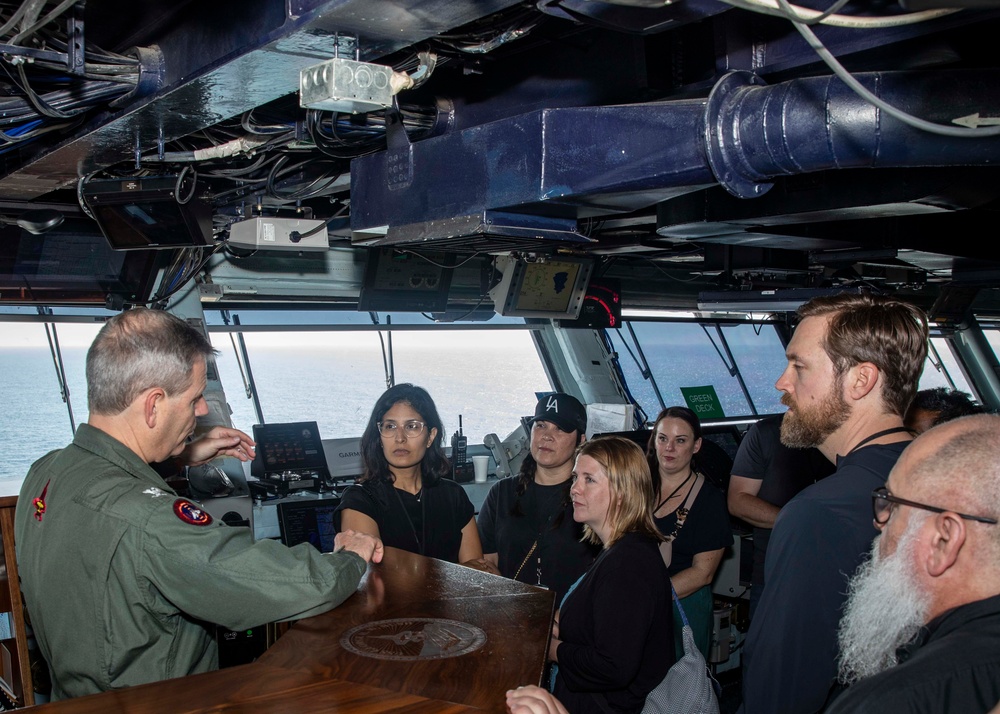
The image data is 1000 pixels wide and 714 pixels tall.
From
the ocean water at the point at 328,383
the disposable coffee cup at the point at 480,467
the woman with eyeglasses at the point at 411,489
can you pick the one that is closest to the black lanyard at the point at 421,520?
the woman with eyeglasses at the point at 411,489

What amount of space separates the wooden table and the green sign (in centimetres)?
621

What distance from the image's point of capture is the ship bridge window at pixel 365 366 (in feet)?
21.0

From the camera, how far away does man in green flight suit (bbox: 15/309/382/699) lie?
1796 mm

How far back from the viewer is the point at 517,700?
5.21ft

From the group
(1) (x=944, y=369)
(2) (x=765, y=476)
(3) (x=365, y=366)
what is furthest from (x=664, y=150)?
(1) (x=944, y=369)

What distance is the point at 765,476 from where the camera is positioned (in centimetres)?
427

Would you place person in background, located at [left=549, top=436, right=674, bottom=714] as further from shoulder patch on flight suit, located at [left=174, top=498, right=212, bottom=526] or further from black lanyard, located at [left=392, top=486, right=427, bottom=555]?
shoulder patch on flight suit, located at [left=174, top=498, right=212, bottom=526]

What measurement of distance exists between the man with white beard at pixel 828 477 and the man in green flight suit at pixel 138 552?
959mm

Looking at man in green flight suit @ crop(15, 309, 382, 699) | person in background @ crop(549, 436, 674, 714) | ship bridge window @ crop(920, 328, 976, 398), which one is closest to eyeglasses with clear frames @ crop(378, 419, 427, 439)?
person in background @ crop(549, 436, 674, 714)

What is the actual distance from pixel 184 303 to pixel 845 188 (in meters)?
4.01

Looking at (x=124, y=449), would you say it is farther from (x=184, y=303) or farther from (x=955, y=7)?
(x=184, y=303)

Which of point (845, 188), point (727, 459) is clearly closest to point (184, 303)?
point (727, 459)

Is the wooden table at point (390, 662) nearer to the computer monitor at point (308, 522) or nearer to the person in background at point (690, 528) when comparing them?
the person in background at point (690, 528)

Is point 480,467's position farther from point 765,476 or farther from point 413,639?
point 413,639
